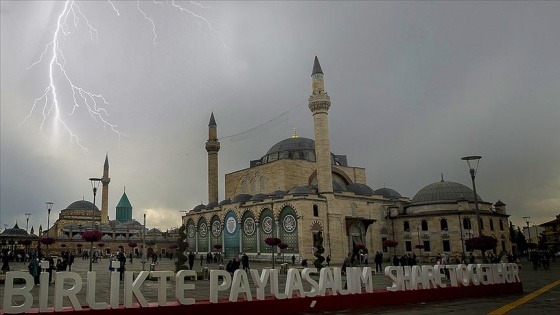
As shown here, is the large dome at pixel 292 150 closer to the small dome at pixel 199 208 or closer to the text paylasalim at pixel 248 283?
the small dome at pixel 199 208

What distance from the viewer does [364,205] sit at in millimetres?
48469

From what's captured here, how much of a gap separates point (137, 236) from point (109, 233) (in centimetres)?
466

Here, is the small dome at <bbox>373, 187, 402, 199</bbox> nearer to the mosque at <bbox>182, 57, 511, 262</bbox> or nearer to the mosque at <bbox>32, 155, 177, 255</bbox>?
the mosque at <bbox>182, 57, 511, 262</bbox>

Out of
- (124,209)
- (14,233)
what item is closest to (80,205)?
(124,209)

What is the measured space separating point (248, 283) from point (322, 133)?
108 ft

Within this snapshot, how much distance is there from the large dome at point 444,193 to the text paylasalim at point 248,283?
3174 centimetres

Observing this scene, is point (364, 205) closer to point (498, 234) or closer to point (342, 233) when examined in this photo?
point (342, 233)

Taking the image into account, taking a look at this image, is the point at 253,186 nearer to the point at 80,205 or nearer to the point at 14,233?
the point at 14,233

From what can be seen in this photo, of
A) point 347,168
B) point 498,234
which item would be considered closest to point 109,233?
point 347,168

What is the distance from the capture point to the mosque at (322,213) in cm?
4284

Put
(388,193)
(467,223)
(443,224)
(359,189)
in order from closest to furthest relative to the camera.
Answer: (467,223), (443,224), (359,189), (388,193)

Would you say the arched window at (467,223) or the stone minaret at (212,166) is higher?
the stone minaret at (212,166)

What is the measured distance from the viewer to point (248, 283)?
1172cm

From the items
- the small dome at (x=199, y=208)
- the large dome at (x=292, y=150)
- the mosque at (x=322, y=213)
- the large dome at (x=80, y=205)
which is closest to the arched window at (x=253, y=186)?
the mosque at (x=322, y=213)
